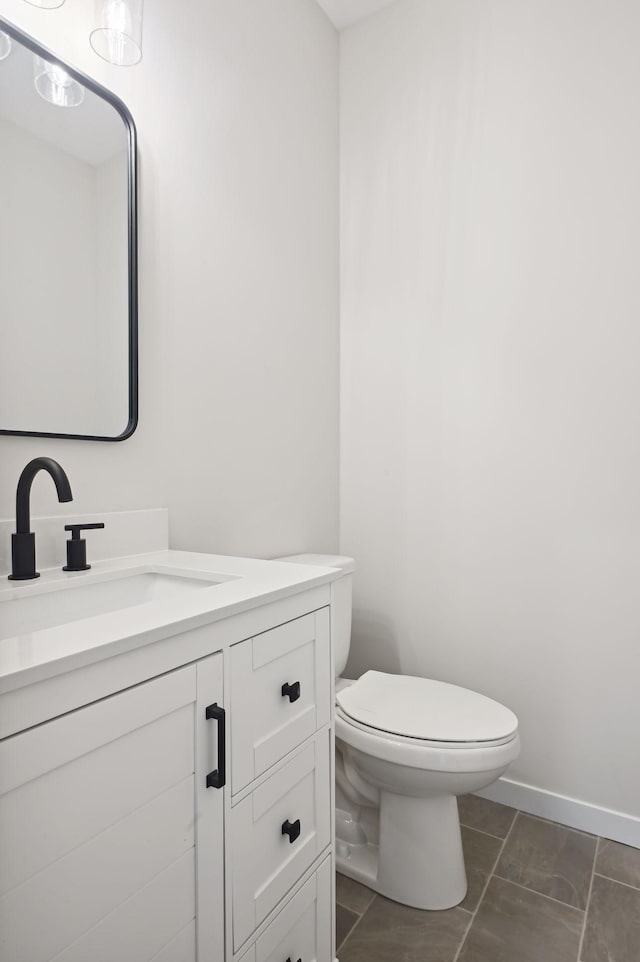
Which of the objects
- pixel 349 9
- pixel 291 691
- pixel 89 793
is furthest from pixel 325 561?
pixel 349 9

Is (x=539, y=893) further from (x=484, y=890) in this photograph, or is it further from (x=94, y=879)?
(x=94, y=879)

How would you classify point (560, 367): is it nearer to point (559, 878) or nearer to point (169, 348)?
point (169, 348)

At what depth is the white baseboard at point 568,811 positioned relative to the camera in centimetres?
153

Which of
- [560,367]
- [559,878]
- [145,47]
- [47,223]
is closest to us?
[47,223]

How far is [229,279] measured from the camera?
4.86 feet

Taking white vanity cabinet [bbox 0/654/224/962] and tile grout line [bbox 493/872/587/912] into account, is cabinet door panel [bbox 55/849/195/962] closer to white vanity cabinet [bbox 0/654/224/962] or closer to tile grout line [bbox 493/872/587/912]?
white vanity cabinet [bbox 0/654/224/962]

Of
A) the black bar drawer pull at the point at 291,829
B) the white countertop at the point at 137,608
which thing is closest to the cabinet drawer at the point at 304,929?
the black bar drawer pull at the point at 291,829

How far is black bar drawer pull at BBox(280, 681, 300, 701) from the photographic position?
2.89 ft

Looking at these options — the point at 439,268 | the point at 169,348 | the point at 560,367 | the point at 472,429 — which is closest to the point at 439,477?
the point at 472,429

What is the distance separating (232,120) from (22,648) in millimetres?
1504

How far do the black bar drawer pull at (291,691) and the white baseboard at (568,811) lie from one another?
109 cm

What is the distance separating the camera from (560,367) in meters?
1.61

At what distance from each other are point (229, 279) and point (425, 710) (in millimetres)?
1279

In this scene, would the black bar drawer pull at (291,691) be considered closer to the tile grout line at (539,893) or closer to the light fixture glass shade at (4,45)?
the tile grout line at (539,893)
